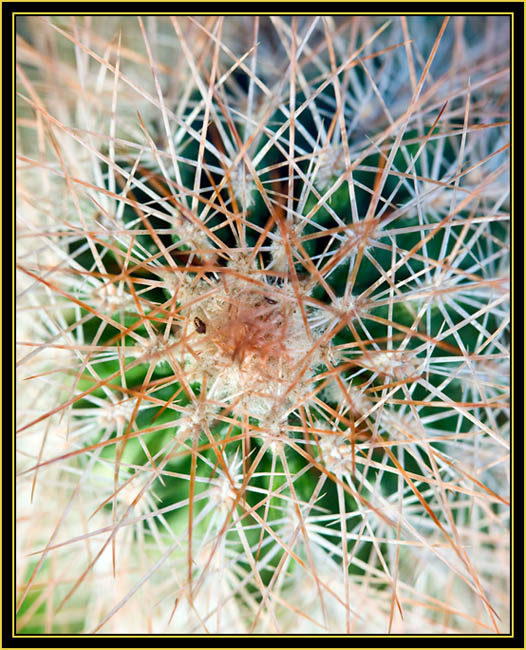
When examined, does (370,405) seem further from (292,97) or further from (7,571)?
(7,571)

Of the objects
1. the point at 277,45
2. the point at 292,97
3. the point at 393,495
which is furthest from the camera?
the point at 277,45

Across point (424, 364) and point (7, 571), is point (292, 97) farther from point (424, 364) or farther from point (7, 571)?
point (7, 571)

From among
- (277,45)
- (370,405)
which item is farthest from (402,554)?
(277,45)

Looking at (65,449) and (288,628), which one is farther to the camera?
(288,628)

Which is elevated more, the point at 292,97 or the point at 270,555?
the point at 292,97

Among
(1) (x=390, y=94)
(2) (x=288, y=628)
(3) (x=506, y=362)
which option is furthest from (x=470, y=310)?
(2) (x=288, y=628)

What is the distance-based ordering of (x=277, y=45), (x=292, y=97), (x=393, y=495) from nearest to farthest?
(x=292, y=97), (x=393, y=495), (x=277, y=45)

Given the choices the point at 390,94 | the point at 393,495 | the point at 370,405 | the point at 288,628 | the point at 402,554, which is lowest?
the point at 288,628
